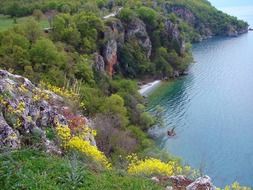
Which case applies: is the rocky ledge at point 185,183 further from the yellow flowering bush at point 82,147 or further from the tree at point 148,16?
the tree at point 148,16

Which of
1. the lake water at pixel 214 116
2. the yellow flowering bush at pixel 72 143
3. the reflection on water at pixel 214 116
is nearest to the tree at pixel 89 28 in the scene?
the reflection on water at pixel 214 116

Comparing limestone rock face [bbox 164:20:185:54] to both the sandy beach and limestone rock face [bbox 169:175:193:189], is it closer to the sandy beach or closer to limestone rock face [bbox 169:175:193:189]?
the sandy beach

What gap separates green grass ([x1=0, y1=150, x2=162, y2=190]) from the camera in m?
16.5

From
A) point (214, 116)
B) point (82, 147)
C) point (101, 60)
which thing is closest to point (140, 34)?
point (101, 60)

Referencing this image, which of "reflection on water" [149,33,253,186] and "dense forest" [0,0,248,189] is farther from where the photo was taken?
"reflection on water" [149,33,253,186]

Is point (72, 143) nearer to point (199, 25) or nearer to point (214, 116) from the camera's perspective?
point (214, 116)

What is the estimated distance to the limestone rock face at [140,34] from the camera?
113m

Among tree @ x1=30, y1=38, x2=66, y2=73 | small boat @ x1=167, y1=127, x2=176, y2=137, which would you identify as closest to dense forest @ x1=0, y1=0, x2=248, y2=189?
tree @ x1=30, y1=38, x2=66, y2=73

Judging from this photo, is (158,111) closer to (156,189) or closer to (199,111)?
(199,111)

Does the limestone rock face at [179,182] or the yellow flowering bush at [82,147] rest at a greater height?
the limestone rock face at [179,182]

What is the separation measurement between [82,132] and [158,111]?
4867 cm

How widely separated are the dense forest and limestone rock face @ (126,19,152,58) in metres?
0.10

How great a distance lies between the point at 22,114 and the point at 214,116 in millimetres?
61047

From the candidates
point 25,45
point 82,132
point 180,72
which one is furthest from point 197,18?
point 82,132
